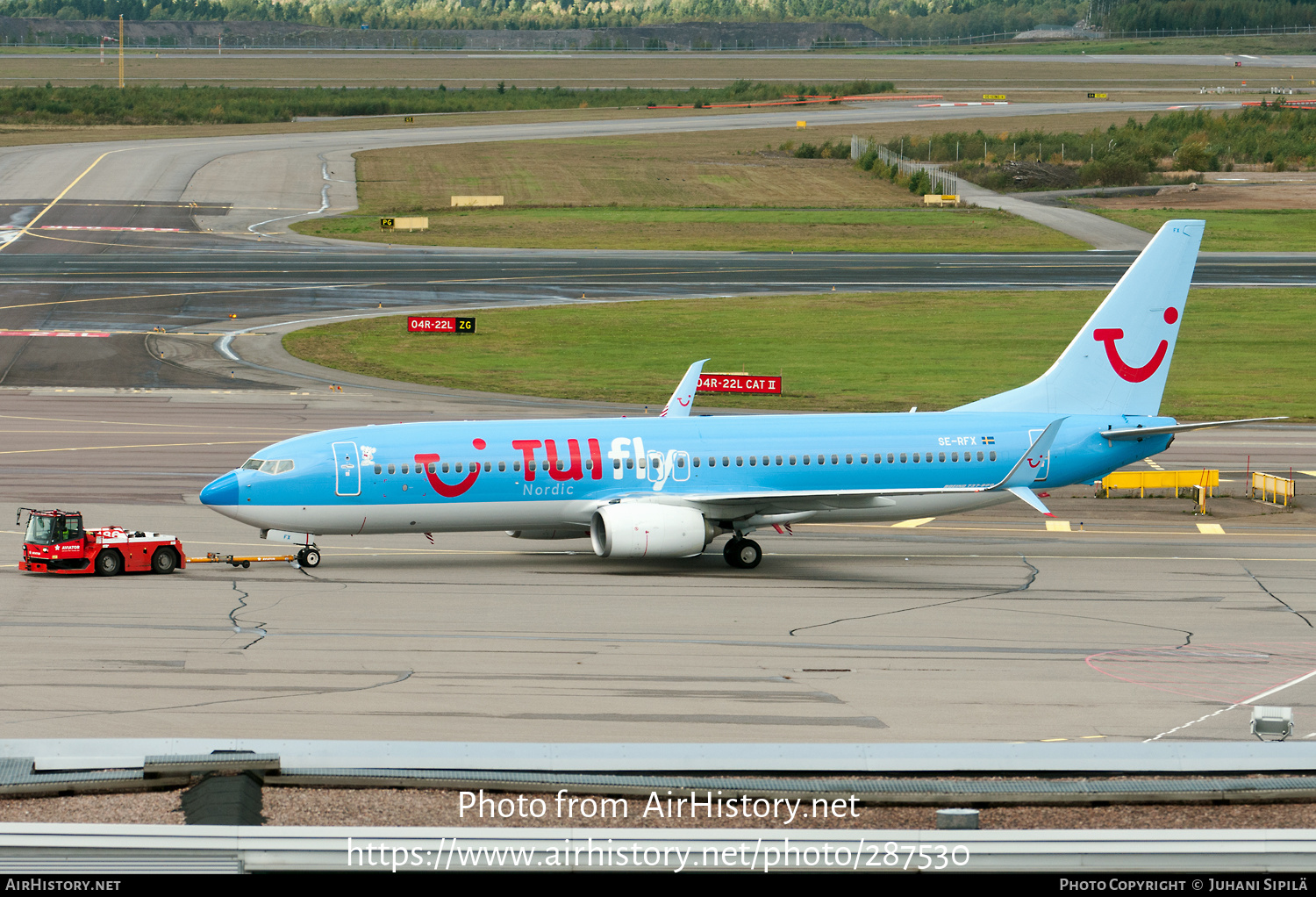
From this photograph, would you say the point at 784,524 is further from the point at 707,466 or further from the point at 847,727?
the point at 847,727

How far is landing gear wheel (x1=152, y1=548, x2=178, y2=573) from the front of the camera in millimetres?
40281

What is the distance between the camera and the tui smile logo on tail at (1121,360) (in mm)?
47438

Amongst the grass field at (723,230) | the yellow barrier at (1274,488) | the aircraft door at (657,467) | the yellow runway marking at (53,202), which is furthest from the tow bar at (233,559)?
the yellow runway marking at (53,202)

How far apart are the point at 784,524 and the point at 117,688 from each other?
22.1 meters

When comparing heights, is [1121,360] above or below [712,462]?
above

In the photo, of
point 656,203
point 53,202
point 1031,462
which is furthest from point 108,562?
point 656,203

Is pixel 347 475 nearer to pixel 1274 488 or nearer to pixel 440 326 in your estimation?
pixel 1274 488

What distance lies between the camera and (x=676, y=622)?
3497 cm

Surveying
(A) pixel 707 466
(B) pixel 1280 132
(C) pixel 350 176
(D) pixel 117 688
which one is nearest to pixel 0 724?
(D) pixel 117 688

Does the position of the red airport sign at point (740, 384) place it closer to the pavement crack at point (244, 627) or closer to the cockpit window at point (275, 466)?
the cockpit window at point (275, 466)

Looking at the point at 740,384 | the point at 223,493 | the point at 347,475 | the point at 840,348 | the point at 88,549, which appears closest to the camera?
the point at 88,549

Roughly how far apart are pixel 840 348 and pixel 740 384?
13462 millimetres

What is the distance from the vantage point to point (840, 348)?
279ft

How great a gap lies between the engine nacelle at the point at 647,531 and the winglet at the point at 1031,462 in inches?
355
